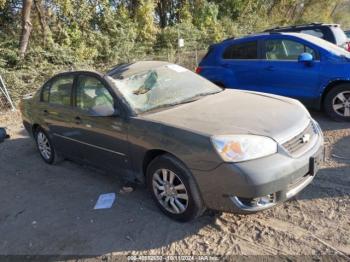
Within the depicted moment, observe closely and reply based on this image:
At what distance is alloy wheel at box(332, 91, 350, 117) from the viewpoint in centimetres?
588

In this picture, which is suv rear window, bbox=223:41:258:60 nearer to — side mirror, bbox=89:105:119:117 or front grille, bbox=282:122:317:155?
front grille, bbox=282:122:317:155

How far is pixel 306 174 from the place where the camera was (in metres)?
3.29

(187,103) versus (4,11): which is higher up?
(4,11)

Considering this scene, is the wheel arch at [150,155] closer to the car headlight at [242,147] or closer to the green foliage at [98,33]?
the car headlight at [242,147]

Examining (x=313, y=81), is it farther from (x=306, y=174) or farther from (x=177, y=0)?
(x=177, y=0)

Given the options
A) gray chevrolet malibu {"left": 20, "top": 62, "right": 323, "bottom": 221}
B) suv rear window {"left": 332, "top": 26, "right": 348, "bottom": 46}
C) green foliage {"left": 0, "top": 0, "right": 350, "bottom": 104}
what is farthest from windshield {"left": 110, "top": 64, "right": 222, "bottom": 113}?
green foliage {"left": 0, "top": 0, "right": 350, "bottom": 104}

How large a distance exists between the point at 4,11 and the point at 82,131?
9550 millimetres

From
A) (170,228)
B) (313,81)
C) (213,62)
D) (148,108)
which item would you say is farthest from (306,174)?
(213,62)

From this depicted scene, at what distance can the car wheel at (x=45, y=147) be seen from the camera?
556 centimetres

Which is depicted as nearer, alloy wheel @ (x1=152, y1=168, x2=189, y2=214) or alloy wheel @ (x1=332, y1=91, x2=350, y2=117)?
alloy wheel @ (x1=152, y1=168, x2=189, y2=214)

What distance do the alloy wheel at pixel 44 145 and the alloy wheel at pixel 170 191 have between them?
2.64 metres

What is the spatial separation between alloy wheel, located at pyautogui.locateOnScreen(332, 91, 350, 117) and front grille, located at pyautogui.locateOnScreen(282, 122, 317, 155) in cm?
269

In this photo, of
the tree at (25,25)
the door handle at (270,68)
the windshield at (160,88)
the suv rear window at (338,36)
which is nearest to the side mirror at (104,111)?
the windshield at (160,88)

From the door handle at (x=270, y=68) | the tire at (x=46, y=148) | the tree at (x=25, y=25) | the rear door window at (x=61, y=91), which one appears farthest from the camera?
the tree at (x=25, y=25)
